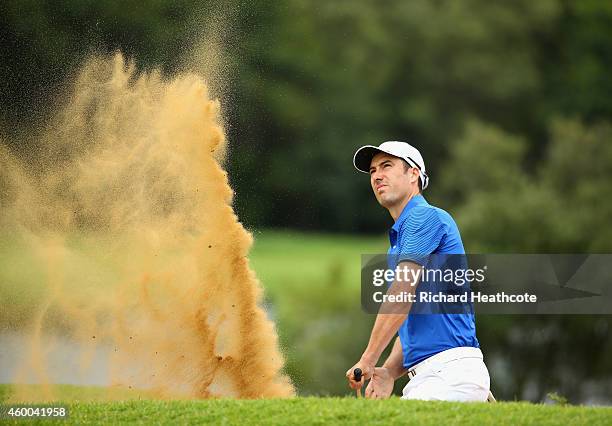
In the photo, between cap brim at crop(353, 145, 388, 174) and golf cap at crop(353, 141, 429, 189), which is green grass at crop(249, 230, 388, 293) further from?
golf cap at crop(353, 141, 429, 189)

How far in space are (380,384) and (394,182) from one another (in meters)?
1.49

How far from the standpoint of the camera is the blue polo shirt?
750 cm

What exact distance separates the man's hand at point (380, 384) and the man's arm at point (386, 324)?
57 cm

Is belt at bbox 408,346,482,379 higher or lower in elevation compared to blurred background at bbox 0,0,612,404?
lower

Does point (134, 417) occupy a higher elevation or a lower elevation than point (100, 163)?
lower

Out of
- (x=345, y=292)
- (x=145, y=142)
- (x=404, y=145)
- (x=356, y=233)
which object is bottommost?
(x=404, y=145)

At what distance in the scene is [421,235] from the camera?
7.51m

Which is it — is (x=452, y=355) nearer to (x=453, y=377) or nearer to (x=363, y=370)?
(x=453, y=377)

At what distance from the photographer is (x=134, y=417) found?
7.79 metres

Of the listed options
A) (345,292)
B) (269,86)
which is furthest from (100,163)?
(269,86)

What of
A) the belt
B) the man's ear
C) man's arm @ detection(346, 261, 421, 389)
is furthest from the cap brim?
the belt

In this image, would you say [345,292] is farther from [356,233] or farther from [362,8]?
[362,8]

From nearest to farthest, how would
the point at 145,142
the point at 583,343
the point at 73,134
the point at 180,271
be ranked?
the point at 180,271 < the point at 145,142 < the point at 73,134 < the point at 583,343

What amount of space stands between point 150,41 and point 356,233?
17955 mm
